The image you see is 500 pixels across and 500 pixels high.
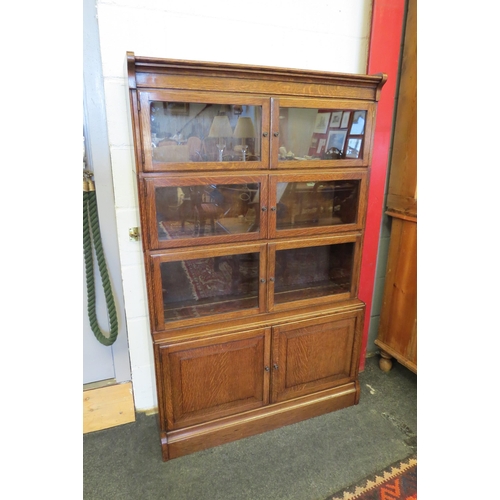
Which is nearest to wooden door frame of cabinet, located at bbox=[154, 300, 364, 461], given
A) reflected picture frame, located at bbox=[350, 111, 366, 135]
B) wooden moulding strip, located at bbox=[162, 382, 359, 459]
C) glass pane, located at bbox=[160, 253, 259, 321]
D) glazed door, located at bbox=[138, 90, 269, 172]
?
wooden moulding strip, located at bbox=[162, 382, 359, 459]

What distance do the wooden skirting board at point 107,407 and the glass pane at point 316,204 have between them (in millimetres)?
1173

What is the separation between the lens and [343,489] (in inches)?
53.7

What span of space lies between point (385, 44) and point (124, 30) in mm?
1168

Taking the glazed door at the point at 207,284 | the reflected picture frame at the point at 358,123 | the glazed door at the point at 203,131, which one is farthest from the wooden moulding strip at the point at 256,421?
the reflected picture frame at the point at 358,123

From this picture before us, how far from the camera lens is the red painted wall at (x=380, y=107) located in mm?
1578

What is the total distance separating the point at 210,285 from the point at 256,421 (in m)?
0.67

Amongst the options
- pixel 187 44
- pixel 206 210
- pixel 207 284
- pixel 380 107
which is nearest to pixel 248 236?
pixel 206 210

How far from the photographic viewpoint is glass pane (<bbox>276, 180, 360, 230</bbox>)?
147 cm

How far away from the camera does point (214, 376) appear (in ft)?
4.82

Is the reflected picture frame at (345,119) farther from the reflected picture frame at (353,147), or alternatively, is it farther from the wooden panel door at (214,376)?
the wooden panel door at (214,376)

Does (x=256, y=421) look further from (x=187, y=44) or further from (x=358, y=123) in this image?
(x=187, y=44)
